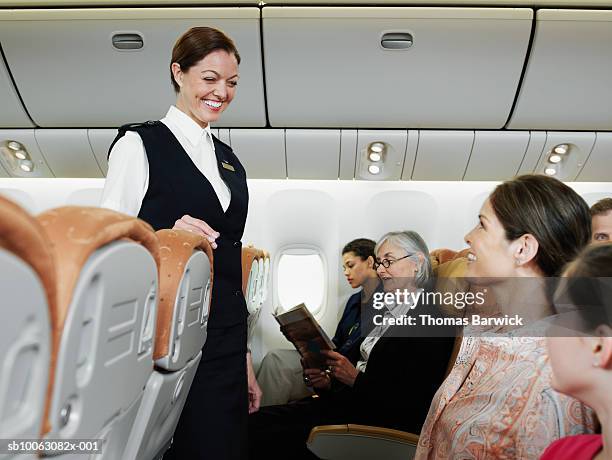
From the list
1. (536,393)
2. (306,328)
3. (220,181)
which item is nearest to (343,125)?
(306,328)

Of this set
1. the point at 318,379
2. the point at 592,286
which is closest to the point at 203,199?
the point at 592,286

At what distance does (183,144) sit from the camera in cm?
169

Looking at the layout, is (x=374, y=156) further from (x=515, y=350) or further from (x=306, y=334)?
(x=515, y=350)

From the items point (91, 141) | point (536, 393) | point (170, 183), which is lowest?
point (536, 393)

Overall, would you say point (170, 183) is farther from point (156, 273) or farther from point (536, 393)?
point (536, 393)

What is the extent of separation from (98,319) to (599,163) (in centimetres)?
454

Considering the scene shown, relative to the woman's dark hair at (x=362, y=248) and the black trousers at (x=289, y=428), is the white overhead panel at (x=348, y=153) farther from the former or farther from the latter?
the black trousers at (x=289, y=428)

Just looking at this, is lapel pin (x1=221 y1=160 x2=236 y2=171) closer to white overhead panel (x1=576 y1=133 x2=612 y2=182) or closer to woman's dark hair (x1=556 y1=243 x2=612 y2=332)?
woman's dark hair (x1=556 y1=243 x2=612 y2=332)

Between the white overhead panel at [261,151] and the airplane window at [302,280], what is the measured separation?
103 cm

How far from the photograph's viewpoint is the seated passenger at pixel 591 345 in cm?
75

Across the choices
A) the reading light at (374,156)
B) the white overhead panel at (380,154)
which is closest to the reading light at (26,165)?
the white overhead panel at (380,154)

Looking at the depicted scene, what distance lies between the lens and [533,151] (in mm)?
4051

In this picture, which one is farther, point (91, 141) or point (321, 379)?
point (91, 141)

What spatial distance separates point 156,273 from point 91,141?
3.59 metres
